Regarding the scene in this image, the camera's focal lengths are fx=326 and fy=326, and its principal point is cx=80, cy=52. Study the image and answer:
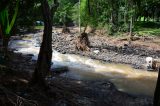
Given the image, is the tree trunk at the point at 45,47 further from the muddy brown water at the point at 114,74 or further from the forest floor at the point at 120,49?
the forest floor at the point at 120,49

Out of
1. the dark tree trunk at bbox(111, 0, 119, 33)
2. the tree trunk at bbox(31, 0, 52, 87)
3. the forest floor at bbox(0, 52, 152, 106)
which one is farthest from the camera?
the dark tree trunk at bbox(111, 0, 119, 33)

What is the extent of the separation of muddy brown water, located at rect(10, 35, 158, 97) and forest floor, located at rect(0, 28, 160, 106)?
0.94 meters

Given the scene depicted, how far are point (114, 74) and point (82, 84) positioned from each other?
4381mm

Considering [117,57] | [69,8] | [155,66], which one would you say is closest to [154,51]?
[117,57]

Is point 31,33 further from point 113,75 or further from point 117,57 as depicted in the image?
point 113,75

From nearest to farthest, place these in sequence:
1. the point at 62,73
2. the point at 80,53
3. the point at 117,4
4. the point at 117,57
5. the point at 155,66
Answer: the point at 62,73 < the point at 155,66 < the point at 117,57 < the point at 80,53 < the point at 117,4

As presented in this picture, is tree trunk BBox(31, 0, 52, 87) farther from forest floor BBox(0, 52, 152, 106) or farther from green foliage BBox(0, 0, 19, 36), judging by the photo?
green foliage BBox(0, 0, 19, 36)

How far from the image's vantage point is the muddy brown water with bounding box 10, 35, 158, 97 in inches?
623

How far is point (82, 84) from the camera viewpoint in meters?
14.5

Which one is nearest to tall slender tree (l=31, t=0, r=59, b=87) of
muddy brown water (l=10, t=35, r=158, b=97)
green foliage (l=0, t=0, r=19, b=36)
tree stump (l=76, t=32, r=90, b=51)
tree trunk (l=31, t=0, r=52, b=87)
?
tree trunk (l=31, t=0, r=52, b=87)

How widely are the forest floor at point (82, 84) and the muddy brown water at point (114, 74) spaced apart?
944mm

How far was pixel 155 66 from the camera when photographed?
64.3ft

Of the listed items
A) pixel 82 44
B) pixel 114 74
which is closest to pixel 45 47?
pixel 114 74

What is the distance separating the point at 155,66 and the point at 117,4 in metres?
17.0
